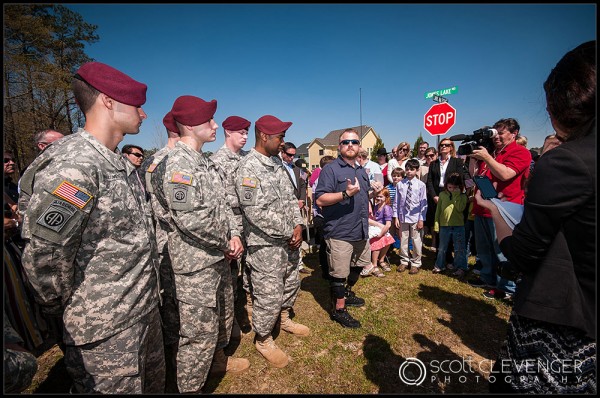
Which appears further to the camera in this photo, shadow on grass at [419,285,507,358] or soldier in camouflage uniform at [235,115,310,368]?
shadow on grass at [419,285,507,358]

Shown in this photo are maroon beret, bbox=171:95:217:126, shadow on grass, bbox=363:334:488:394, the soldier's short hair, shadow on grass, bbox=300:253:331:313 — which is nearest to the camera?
the soldier's short hair

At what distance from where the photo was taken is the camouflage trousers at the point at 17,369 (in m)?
1.08

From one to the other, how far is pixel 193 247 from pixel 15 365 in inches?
50.9

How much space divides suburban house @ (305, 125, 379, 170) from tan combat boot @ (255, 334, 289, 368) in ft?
161

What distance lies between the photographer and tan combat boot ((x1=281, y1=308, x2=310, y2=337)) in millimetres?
3580

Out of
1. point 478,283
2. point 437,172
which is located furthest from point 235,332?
point 437,172

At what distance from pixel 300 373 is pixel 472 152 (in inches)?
138

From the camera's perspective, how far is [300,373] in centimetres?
289

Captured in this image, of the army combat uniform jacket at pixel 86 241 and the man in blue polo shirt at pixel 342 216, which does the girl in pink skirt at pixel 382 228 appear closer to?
the man in blue polo shirt at pixel 342 216

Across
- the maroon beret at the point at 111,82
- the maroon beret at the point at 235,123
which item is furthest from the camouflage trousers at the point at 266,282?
the maroon beret at the point at 235,123

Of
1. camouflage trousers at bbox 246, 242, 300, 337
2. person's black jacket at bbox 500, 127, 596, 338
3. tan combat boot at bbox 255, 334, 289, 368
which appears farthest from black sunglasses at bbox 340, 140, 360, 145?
tan combat boot at bbox 255, 334, 289, 368

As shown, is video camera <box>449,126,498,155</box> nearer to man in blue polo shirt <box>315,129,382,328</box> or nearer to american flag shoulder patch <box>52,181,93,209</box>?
man in blue polo shirt <box>315,129,382,328</box>

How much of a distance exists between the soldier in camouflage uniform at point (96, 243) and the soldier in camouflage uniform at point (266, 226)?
4.01 feet

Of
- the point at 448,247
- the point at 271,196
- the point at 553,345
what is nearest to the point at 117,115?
the point at 271,196
